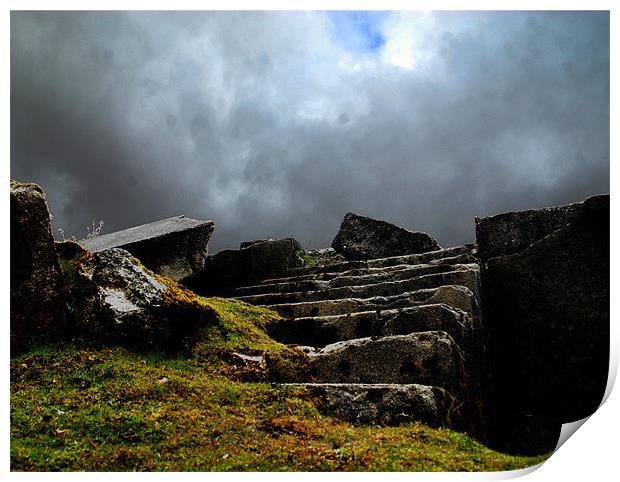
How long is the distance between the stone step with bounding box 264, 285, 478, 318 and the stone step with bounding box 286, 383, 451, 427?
4.38 feet

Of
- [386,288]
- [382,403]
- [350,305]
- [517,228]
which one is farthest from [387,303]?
[517,228]

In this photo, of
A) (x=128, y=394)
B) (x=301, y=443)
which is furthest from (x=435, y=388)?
(x=128, y=394)

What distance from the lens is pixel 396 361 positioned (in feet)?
13.5

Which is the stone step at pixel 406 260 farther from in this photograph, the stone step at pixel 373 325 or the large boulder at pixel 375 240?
the stone step at pixel 373 325

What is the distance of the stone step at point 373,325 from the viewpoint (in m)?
4.47

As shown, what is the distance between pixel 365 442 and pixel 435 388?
0.88m

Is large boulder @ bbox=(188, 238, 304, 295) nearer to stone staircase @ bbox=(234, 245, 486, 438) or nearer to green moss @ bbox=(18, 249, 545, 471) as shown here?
stone staircase @ bbox=(234, 245, 486, 438)

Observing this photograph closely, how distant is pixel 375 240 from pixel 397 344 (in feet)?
14.9

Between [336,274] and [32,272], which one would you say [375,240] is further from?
[32,272]

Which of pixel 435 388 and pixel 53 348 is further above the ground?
pixel 53 348

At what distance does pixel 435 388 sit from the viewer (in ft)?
12.5

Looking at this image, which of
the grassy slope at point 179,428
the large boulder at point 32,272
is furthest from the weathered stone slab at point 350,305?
the large boulder at point 32,272

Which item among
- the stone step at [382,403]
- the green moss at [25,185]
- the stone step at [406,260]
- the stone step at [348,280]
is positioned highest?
the green moss at [25,185]
